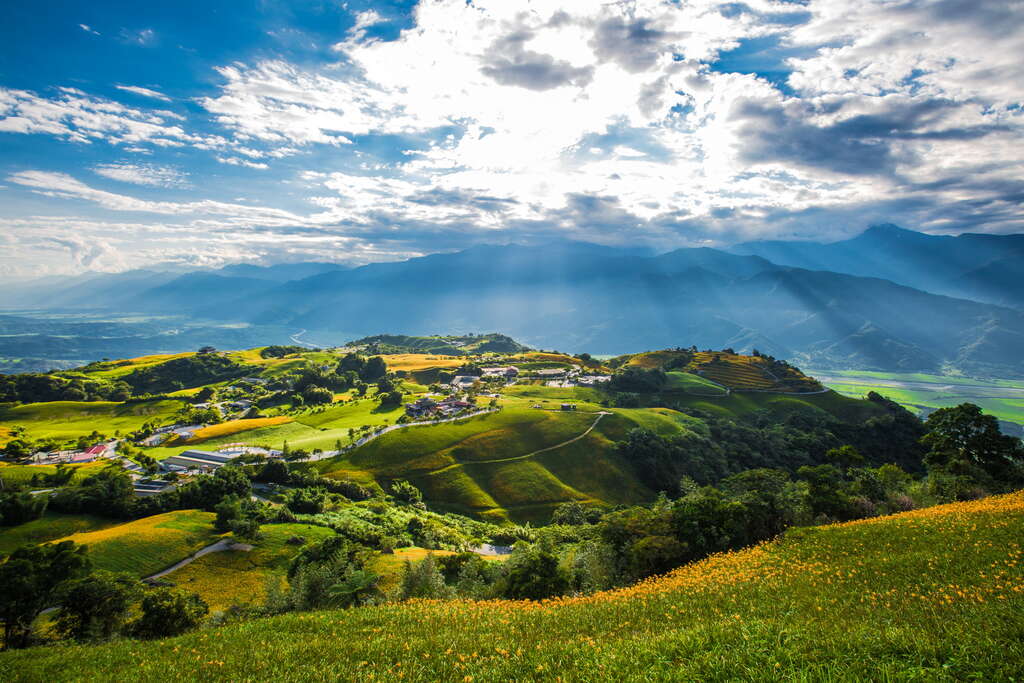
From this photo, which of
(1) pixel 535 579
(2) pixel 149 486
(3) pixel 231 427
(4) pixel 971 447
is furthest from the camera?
(3) pixel 231 427

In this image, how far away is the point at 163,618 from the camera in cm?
2906

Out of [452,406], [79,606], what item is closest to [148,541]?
[79,606]

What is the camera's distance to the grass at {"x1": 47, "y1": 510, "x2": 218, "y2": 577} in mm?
45991

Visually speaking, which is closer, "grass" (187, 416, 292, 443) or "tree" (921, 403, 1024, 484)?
"tree" (921, 403, 1024, 484)

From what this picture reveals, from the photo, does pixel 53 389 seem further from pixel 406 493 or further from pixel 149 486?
pixel 406 493

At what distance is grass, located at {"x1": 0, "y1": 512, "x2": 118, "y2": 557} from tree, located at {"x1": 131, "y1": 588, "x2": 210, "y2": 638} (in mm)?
35799

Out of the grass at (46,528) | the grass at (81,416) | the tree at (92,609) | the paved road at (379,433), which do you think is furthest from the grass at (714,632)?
the grass at (81,416)

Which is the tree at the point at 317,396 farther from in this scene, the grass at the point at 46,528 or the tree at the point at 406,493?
the grass at the point at 46,528

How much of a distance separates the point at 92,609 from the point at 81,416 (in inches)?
5336

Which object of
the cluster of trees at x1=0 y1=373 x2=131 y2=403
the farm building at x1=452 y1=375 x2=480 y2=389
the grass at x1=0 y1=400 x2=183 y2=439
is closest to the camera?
the grass at x1=0 y1=400 x2=183 y2=439

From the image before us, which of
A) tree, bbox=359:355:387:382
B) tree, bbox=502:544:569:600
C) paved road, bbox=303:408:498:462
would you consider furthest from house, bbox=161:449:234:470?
tree, bbox=359:355:387:382

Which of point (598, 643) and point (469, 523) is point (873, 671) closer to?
point (598, 643)

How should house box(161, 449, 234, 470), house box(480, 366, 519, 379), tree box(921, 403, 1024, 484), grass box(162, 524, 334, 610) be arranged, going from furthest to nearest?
house box(480, 366, 519, 379) → house box(161, 449, 234, 470) → tree box(921, 403, 1024, 484) → grass box(162, 524, 334, 610)

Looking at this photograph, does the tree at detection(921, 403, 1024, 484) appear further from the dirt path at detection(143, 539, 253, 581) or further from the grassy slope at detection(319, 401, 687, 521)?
the dirt path at detection(143, 539, 253, 581)
